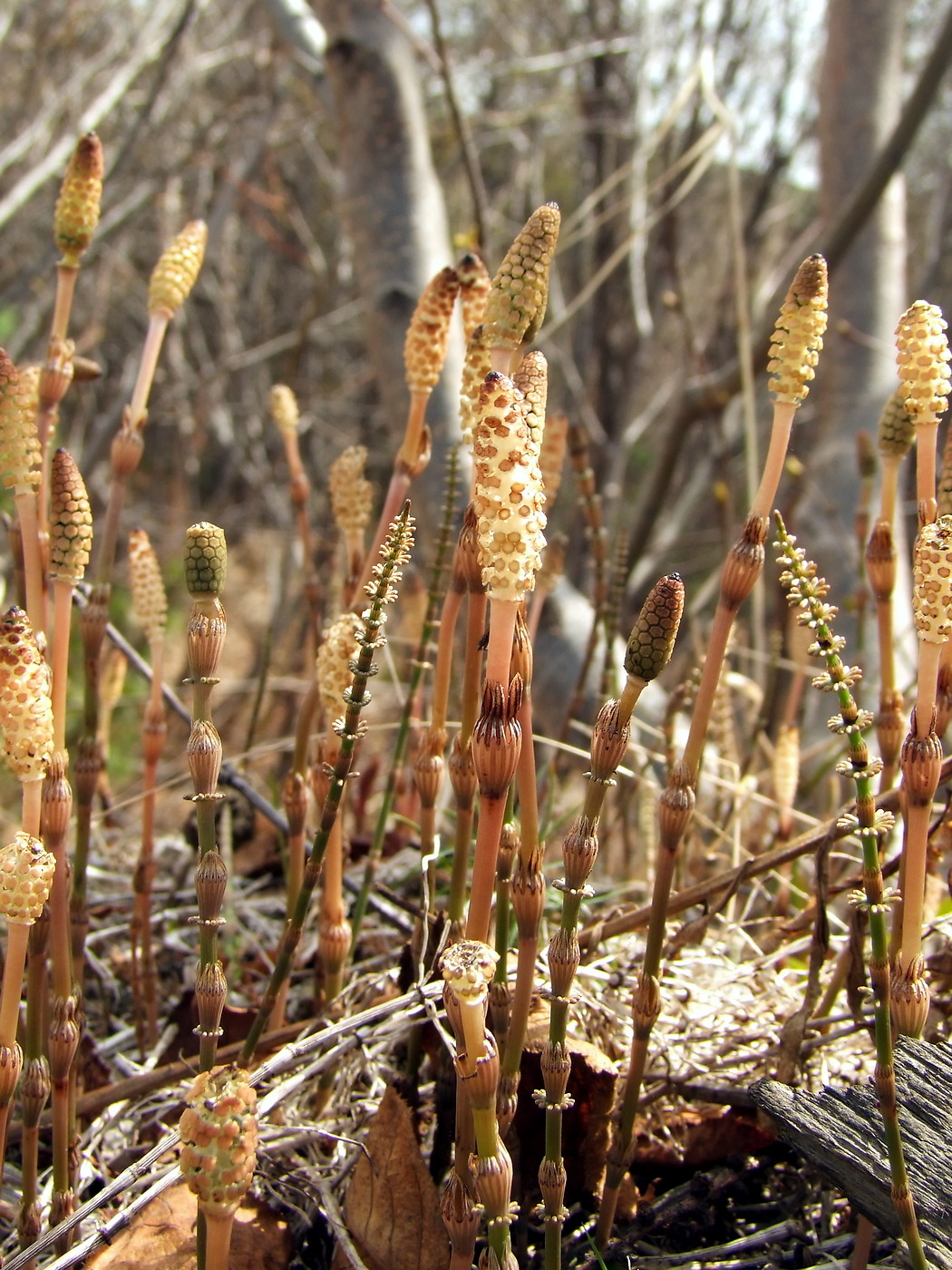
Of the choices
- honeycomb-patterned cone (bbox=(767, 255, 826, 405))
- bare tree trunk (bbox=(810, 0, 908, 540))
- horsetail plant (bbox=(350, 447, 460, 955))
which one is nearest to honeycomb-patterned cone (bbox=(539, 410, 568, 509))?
horsetail plant (bbox=(350, 447, 460, 955))

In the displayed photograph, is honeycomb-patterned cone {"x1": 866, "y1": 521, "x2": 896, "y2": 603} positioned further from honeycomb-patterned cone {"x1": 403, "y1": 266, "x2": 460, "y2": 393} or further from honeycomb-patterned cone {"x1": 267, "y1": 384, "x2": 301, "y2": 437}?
honeycomb-patterned cone {"x1": 267, "y1": 384, "x2": 301, "y2": 437}

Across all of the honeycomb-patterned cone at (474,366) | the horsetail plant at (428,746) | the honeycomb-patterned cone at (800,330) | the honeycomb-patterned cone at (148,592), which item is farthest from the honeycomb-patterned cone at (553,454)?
the honeycomb-patterned cone at (148,592)

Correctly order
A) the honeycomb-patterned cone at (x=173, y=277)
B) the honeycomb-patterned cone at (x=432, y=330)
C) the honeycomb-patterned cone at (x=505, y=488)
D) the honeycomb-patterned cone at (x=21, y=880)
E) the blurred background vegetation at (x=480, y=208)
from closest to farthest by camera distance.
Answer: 1. the honeycomb-patterned cone at (x=505, y=488)
2. the honeycomb-patterned cone at (x=21, y=880)
3. the honeycomb-patterned cone at (x=432, y=330)
4. the honeycomb-patterned cone at (x=173, y=277)
5. the blurred background vegetation at (x=480, y=208)

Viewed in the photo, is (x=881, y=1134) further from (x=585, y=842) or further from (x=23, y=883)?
(x=23, y=883)

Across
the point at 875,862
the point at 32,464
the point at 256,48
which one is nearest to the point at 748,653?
the point at 875,862

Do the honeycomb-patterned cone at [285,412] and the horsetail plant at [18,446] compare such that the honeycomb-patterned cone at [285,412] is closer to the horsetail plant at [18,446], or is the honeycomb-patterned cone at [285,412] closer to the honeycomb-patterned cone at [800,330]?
the horsetail plant at [18,446]

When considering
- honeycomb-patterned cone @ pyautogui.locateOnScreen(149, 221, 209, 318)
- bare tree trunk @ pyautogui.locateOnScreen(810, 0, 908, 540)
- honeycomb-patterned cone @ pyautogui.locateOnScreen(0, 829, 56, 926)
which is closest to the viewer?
honeycomb-patterned cone @ pyautogui.locateOnScreen(0, 829, 56, 926)

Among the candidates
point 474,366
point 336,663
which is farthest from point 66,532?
point 474,366
